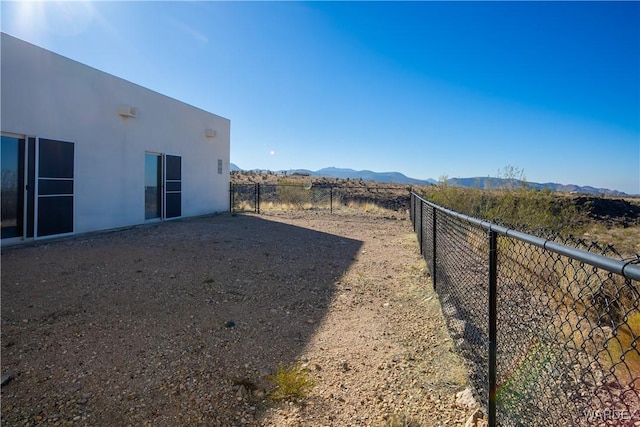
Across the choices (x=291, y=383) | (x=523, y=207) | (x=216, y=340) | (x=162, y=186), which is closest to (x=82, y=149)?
(x=162, y=186)

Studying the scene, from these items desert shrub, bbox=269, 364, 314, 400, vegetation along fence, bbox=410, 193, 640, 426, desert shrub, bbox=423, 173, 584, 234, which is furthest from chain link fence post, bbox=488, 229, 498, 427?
desert shrub, bbox=423, 173, 584, 234

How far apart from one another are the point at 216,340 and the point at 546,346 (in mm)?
2987

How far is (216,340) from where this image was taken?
11.9ft

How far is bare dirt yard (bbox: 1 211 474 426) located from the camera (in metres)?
2.57

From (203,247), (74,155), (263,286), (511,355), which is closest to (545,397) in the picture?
(511,355)

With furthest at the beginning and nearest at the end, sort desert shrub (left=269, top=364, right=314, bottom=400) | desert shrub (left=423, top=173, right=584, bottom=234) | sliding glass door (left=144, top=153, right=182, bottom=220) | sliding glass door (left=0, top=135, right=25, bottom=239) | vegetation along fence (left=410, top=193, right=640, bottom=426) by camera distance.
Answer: sliding glass door (left=144, top=153, right=182, bottom=220)
desert shrub (left=423, top=173, right=584, bottom=234)
sliding glass door (left=0, top=135, right=25, bottom=239)
desert shrub (left=269, top=364, right=314, bottom=400)
vegetation along fence (left=410, top=193, right=640, bottom=426)

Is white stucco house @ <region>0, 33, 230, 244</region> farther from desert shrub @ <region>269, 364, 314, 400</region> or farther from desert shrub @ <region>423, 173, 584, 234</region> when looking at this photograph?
desert shrub @ <region>423, 173, 584, 234</region>

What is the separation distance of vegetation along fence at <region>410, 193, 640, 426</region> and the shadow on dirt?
1637mm

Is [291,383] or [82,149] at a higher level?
[82,149]

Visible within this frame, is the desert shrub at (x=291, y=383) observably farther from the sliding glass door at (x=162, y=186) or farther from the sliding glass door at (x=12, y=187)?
the sliding glass door at (x=162, y=186)

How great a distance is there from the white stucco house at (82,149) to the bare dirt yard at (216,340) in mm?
1609

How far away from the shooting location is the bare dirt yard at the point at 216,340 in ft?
8.43

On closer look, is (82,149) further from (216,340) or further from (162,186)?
(216,340)

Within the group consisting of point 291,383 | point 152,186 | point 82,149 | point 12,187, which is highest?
point 82,149
